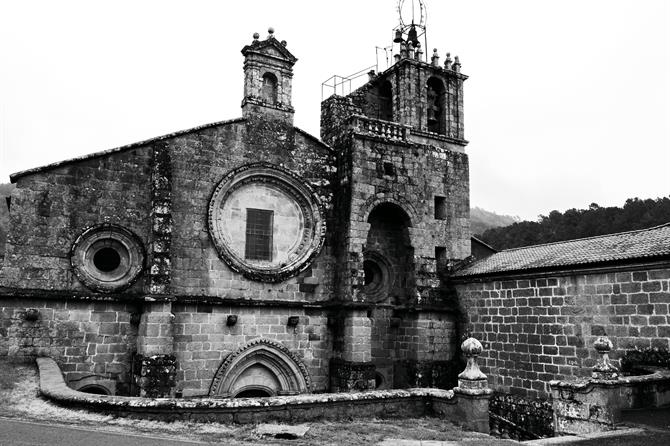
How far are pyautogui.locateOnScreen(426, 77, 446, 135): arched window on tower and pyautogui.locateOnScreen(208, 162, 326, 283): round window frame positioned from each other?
20.1ft

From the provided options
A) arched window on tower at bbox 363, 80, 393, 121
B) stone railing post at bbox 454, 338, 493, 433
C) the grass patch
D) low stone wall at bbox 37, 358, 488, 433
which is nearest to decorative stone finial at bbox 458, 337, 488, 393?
stone railing post at bbox 454, 338, 493, 433

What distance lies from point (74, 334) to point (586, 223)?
33542 millimetres

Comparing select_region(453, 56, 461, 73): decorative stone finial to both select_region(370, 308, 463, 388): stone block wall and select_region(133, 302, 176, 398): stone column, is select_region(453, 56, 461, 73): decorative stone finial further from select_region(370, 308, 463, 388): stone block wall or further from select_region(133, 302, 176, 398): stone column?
select_region(133, 302, 176, 398): stone column

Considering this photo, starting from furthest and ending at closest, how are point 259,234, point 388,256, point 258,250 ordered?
point 388,256 → point 259,234 → point 258,250

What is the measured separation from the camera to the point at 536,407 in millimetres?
15227

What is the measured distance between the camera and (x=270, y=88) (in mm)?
18000

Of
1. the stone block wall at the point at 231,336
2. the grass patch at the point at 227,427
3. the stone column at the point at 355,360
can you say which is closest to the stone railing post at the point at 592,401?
the grass patch at the point at 227,427

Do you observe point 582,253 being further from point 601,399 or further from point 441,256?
point 601,399

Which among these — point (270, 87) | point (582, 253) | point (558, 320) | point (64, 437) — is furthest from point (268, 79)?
point (64, 437)

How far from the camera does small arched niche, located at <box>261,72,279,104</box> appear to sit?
17.8 m

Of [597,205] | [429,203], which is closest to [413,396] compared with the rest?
[429,203]

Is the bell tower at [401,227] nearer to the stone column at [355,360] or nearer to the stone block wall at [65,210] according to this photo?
the stone column at [355,360]

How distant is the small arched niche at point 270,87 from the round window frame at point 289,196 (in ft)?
7.49

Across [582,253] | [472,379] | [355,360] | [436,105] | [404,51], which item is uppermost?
[404,51]
